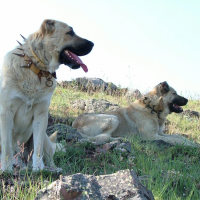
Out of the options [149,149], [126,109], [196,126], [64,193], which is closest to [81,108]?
[126,109]

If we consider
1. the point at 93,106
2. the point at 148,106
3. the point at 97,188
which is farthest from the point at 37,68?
the point at 93,106

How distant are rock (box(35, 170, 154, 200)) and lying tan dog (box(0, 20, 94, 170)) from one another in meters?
1.52

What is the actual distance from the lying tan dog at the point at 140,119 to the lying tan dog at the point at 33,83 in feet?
8.92

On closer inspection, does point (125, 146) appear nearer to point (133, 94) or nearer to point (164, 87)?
point (164, 87)

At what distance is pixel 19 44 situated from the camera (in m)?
3.47

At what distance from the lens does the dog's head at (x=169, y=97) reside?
23.3ft

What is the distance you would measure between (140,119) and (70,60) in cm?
374

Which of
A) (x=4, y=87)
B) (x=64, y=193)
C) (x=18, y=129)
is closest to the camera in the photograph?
(x=64, y=193)

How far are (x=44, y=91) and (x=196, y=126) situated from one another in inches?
219

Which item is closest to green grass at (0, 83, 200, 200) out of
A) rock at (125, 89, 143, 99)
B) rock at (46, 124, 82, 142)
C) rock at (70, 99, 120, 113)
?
rock at (46, 124, 82, 142)

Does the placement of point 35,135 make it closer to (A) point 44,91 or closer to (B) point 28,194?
(A) point 44,91

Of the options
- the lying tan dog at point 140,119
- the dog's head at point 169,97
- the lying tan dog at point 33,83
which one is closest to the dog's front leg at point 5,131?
the lying tan dog at point 33,83

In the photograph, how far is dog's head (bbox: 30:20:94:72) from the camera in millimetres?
3336

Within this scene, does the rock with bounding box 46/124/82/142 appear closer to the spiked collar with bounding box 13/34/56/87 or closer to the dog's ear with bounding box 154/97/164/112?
the spiked collar with bounding box 13/34/56/87
